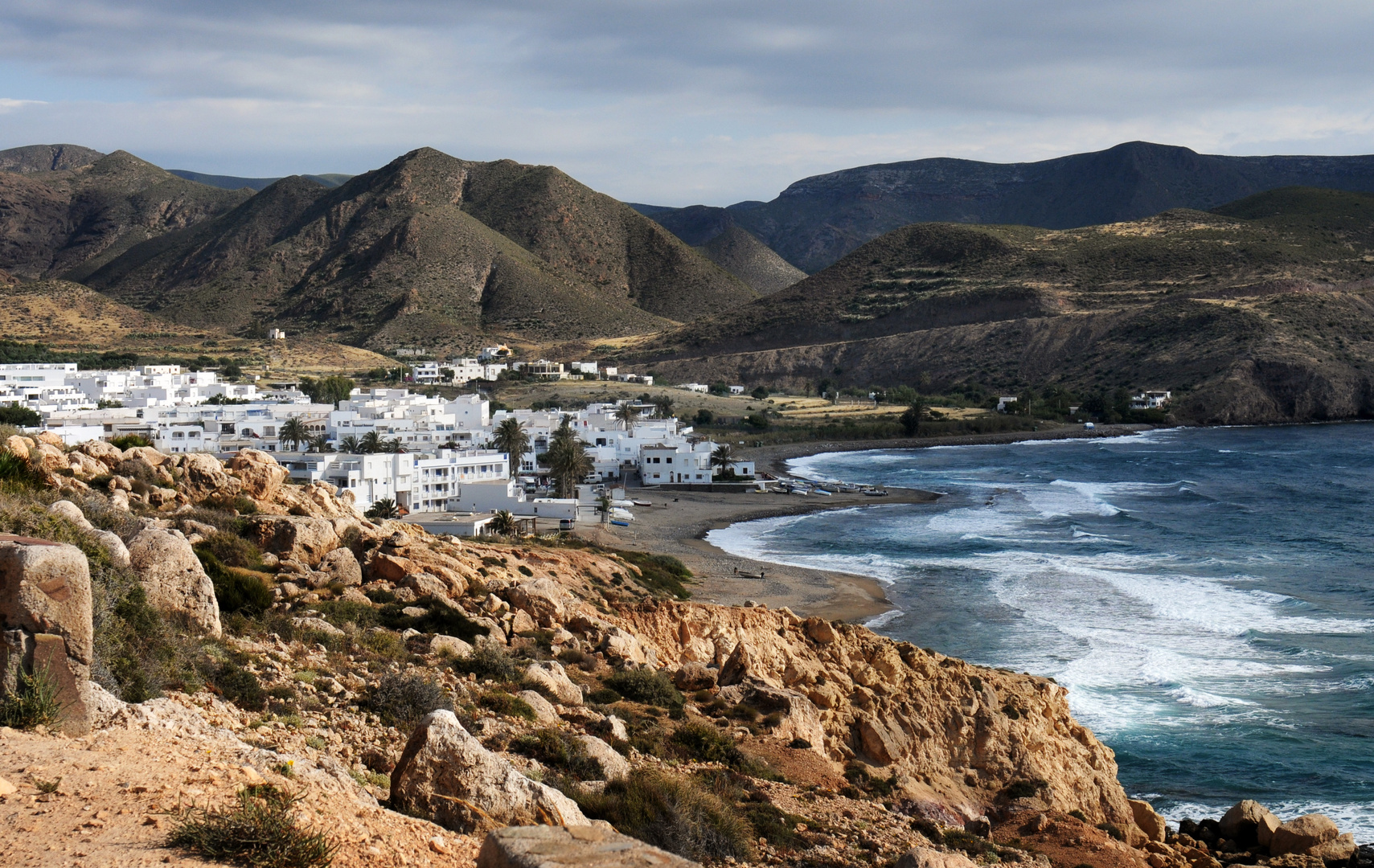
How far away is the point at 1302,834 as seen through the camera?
16.0 m

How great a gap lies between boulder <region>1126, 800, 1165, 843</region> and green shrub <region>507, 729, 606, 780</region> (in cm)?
1045

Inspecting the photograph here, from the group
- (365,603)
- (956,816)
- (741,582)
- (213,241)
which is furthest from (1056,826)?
(213,241)

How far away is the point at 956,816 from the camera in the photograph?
14109mm

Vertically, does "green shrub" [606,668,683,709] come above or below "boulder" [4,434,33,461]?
below

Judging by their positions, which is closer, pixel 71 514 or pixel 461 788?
pixel 461 788

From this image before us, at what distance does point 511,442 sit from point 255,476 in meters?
36.6

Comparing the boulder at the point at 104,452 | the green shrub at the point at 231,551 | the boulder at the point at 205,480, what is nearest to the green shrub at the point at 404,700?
the green shrub at the point at 231,551

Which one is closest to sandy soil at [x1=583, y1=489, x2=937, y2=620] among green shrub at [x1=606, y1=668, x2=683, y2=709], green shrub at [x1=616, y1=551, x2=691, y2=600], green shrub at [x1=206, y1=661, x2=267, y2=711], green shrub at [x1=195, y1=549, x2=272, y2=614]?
green shrub at [x1=616, y1=551, x2=691, y2=600]

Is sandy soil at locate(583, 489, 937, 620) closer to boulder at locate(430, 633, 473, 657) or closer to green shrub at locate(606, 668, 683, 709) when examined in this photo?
green shrub at locate(606, 668, 683, 709)

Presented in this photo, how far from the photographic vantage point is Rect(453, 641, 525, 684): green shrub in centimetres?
1221

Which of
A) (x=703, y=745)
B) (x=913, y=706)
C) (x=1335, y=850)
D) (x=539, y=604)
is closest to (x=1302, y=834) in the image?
(x=1335, y=850)

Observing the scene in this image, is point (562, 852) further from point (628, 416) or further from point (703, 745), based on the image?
point (628, 416)

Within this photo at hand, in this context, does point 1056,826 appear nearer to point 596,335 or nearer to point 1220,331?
point 1220,331

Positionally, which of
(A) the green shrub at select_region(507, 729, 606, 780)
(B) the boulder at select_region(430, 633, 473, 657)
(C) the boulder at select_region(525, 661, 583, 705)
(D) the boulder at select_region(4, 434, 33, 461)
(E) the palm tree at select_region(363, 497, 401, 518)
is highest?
(D) the boulder at select_region(4, 434, 33, 461)
